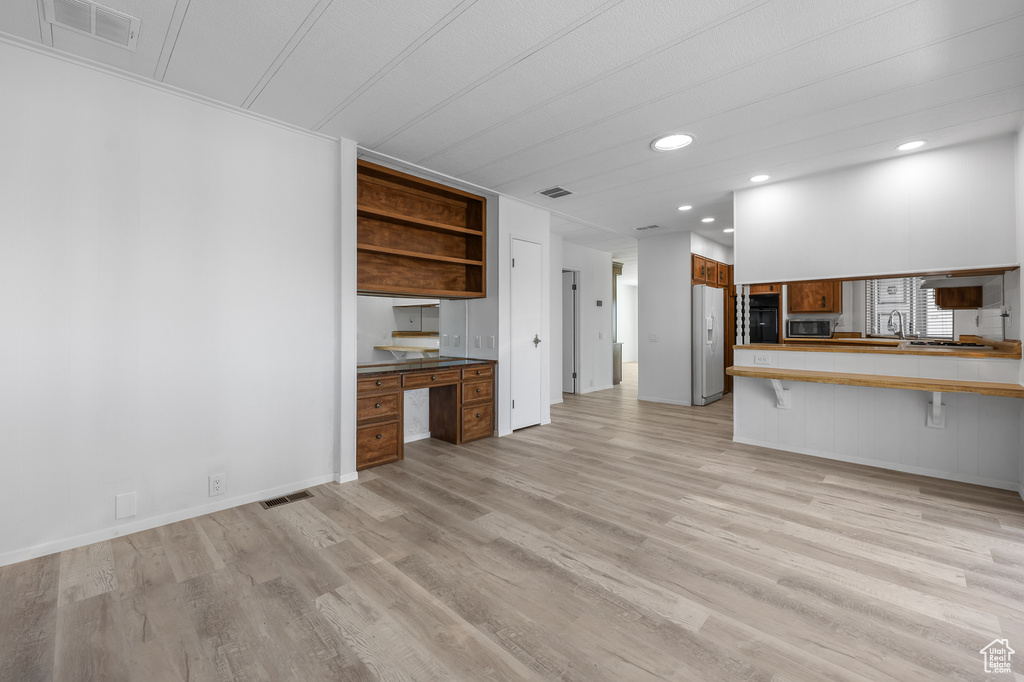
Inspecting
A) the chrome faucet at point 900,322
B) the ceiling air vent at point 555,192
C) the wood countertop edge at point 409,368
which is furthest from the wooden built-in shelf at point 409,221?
the chrome faucet at point 900,322

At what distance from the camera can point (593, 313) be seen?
25.2 feet

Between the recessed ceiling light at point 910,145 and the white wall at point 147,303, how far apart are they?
4.42 m

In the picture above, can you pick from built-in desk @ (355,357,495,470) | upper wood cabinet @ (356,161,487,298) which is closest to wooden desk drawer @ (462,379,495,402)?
built-in desk @ (355,357,495,470)

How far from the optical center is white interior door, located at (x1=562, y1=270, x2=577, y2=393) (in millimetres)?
7465

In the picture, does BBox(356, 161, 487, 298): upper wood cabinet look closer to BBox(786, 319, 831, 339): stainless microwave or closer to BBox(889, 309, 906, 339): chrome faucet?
BBox(786, 319, 831, 339): stainless microwave

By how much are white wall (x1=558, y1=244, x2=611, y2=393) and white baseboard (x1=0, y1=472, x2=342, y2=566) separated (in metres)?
5.01

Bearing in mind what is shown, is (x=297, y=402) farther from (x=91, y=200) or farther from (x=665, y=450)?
(x=665, y=450)

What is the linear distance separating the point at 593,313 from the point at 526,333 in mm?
2955

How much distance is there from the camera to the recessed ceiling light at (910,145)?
10.7ft

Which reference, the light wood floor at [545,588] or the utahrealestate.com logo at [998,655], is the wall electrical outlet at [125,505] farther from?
the utahrealestate.com logo at [998,655]

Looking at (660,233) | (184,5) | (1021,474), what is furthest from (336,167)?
(1021,474)

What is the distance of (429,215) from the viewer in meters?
4.30

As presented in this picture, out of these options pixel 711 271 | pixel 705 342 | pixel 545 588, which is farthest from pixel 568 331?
pixel 545 588

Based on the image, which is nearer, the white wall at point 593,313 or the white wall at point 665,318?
the white wall at point 665,318
